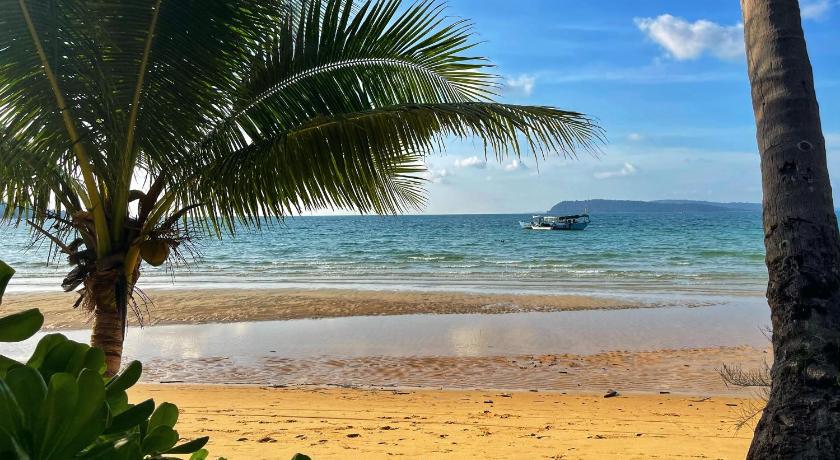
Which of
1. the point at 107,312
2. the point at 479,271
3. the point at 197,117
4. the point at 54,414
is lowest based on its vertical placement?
the point at 479,271

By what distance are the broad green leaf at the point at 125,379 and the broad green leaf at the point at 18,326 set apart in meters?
0.16

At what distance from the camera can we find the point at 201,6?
160 inches

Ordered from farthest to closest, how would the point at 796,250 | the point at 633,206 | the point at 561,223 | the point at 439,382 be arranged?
the point at 633,206
the point at 561,223
the point at 439,382
the point at 796,250

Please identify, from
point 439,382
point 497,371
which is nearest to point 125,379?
point 439,382

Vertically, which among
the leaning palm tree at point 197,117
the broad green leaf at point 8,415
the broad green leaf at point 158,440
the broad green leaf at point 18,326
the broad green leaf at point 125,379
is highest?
the leaning palm tree at point 197,117

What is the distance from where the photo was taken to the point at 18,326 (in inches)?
37.9

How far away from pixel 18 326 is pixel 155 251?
362 cm

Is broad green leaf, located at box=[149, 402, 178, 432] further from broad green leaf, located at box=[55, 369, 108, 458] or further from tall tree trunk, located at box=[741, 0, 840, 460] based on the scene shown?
tall tree trunk, located at box=[741, 0, 840, 460]

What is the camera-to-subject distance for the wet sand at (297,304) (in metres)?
15.2

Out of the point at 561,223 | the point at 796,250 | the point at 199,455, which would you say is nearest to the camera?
the point at 199,455

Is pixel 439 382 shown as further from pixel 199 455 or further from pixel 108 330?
pixel 199 455

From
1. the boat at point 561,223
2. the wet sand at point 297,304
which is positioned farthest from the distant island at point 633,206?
the wet sand at point 297,304

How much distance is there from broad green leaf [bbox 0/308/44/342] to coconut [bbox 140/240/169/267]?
356 centimetres

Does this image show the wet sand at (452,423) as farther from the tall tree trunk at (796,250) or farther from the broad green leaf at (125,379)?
the broad green leaf at (125,379)
